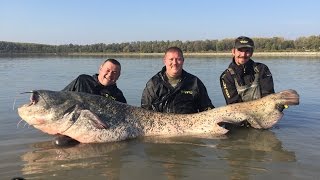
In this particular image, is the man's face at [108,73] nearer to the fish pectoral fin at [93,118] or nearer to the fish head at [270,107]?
the fish pectoral fin at [93,118]

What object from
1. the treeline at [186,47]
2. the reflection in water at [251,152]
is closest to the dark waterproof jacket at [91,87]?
the reflection in water at [251,152]

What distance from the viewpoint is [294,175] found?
17.2ft

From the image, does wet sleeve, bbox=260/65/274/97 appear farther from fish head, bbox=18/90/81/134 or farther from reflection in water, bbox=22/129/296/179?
fish head, bbox=18/90/81/134

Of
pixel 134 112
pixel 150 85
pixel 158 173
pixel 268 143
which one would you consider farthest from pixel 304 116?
pixel 158 173

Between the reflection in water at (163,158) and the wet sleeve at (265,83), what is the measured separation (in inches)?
47.7

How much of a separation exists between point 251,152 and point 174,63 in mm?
2262

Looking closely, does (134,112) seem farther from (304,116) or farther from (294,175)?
(304,116)

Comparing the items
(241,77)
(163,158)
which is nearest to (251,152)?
(163,158)

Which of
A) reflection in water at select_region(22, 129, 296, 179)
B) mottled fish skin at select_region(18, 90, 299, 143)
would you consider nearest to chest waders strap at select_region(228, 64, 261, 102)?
mottled fish skin at select_region(18, 90, 299, 143)

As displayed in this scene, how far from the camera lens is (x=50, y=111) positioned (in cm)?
652

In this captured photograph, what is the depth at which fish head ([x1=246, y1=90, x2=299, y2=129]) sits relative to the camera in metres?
7.21

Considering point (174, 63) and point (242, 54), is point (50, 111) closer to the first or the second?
point (174, 63)

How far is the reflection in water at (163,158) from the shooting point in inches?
209

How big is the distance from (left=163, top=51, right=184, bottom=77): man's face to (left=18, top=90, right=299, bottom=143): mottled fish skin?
0.95 metres
